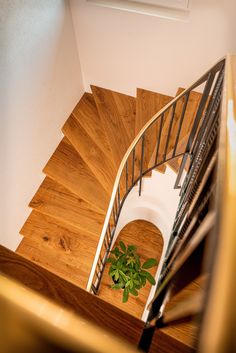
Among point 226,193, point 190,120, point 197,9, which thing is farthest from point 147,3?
point 226,193

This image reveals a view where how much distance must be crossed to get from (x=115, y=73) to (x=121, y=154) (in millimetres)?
1135

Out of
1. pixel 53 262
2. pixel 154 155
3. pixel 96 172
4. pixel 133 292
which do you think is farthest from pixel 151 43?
pixel 133 292

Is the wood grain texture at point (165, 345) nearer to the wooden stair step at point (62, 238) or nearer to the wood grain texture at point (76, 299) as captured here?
the wood grain texture at point (76, 299)

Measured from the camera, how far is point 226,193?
1.92 ft

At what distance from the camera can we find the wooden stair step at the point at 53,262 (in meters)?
3.71

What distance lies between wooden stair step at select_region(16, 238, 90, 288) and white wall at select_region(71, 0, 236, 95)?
2.37m

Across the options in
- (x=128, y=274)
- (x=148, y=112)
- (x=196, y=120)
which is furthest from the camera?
(x=128, y=274)

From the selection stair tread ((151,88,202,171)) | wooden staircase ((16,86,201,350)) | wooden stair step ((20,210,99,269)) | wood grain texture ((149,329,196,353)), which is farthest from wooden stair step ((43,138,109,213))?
wood grain texture ((149,329,196,353))

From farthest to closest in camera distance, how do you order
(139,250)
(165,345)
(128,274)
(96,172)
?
(139,250), (128,274), (96,172), (165,345)

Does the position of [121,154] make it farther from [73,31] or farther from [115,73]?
[73,31]

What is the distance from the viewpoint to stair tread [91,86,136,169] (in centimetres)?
387

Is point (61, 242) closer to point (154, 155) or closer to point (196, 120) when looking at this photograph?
point (154, 155)

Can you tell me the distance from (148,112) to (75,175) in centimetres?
122

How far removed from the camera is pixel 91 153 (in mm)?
3922
